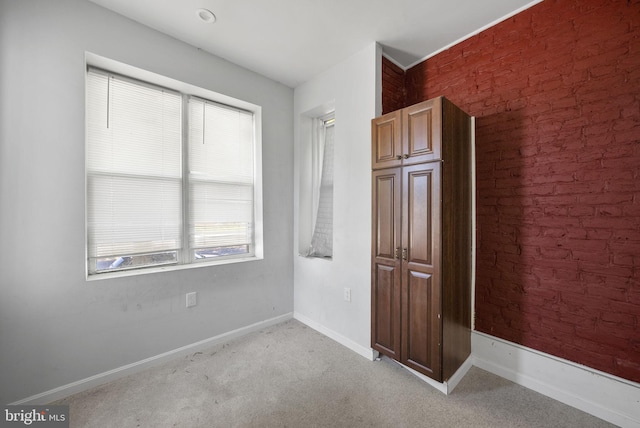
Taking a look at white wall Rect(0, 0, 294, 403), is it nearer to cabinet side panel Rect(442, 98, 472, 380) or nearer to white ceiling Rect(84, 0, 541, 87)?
white ceiling Rect(84, 0, 541, 87)

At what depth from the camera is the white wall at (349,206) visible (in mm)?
2488

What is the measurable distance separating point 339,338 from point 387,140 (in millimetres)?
2047

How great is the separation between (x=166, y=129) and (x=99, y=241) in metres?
1.17

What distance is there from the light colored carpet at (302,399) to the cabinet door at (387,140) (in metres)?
1.78

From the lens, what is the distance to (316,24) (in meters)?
2.22

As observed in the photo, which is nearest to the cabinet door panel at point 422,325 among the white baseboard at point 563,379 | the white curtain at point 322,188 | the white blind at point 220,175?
the white baseboard at point 563,379

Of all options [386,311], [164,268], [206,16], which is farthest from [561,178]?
[164,268]

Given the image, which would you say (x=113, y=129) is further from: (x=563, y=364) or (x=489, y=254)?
(x=563, y=364)

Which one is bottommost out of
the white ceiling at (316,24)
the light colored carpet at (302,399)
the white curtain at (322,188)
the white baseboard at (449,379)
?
the light colored carpet at (302,399)

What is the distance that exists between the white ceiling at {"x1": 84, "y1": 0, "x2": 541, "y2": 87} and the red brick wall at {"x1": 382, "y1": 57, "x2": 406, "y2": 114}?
0.11 m

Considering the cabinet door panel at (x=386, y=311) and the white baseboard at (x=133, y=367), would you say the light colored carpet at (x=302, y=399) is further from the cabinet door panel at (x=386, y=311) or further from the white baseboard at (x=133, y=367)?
the cabinet door panel at (x=386, y=311)

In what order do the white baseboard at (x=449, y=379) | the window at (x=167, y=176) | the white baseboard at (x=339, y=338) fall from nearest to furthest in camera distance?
the white baseboard at (x=449, y=379) → the window at (x=167, y=176) → the white baseboard at (x=339, y=338)

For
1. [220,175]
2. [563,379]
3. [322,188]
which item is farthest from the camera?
[322,188]

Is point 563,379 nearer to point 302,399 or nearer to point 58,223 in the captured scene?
point 302,399
